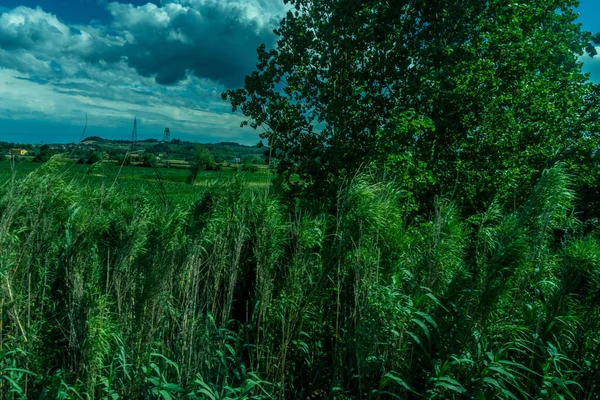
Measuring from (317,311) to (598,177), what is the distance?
29.5 feet

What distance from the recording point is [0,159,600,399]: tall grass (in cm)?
389

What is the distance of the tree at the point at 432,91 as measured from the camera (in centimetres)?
897

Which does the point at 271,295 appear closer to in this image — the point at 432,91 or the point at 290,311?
the point at 290,311

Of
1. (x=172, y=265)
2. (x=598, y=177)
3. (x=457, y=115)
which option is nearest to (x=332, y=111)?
(x=457, y=115)

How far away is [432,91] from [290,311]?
221 inches

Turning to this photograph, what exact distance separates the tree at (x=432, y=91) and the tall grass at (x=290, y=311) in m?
3.85

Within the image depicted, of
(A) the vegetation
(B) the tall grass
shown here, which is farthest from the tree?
(B) the tall grass

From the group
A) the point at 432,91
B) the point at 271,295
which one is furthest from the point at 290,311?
the point at 432,91

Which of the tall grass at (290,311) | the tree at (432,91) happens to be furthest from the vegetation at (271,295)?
the tree at (432,91)

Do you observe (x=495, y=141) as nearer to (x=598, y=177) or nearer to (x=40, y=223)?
(x=598, y=177)

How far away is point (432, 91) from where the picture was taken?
336 inches

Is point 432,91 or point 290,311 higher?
point 432,91

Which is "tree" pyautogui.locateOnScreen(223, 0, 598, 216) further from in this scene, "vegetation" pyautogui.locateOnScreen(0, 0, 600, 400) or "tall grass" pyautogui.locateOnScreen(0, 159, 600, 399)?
"tall grass" pyautogui.locateOnScreen(0, 159, 600, 399)

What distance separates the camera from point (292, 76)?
10.1 meters
